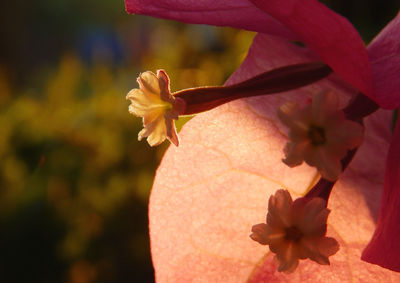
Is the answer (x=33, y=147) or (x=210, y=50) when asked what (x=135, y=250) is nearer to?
(x=33, y=147)

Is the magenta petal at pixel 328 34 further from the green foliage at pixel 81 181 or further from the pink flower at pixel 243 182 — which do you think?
the green foliage at pixel 81 181

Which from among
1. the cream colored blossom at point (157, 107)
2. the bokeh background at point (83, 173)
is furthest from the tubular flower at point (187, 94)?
the bokeh background at point (83, 173)

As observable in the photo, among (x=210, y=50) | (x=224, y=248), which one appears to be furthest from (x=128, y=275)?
(x=224, y=248)

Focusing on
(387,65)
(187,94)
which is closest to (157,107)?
(187,94)

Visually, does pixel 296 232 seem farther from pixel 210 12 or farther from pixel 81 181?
pixel 81 181

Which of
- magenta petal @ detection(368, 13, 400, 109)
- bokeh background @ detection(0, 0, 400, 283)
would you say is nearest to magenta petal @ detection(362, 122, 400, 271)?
magenta petal @ detection(368, 13, 400, 109)
